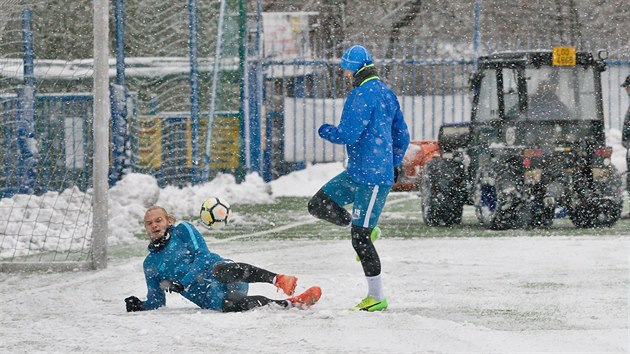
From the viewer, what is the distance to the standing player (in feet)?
27.7

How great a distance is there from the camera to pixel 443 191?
51.6ft

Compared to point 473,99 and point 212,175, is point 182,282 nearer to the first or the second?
point 473,99

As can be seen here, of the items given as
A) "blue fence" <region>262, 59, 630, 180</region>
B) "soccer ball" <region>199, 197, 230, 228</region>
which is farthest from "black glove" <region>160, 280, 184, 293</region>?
"blue fence" <region>262, 59, 630, 180</region>

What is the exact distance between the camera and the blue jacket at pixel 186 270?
8.52 meters

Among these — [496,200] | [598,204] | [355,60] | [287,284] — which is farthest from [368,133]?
[598,204]

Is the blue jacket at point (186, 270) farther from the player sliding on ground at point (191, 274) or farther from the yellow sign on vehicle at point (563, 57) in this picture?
the yellow sign on vehicle at point (563, 57)

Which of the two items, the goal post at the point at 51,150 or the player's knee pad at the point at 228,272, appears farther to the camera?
the goal post at the point at 51,150

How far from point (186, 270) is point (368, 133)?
144cm

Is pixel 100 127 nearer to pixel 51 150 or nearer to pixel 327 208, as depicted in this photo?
pixel 327 208

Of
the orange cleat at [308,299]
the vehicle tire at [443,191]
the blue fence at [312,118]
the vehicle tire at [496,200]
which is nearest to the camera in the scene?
the orange cleat at [308,299]

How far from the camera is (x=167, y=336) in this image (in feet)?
23.9

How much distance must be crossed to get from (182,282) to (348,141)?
4.51 ft

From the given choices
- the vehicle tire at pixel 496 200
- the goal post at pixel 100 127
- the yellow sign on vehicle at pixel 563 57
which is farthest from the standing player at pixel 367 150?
the yellow sign on vehicle at pixel 563 57

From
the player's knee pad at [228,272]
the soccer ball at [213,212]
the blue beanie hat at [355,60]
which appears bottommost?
the player's knee pad at [228,272]
